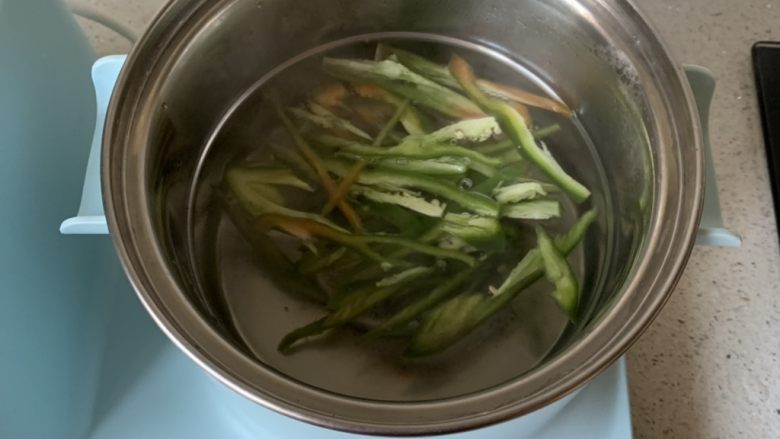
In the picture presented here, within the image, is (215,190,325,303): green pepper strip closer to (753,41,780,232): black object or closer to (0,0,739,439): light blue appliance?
(0,0,739,439): light blue appliance

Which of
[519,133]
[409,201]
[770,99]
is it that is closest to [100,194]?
[409,201]

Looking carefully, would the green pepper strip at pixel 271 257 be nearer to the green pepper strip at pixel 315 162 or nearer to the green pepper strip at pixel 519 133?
the green pepper strip at pixel 315 162

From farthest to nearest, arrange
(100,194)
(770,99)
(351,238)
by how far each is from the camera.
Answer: (770,99), (351,238), (100,194)

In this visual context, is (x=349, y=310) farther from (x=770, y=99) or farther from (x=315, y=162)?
(x=770, y=99)

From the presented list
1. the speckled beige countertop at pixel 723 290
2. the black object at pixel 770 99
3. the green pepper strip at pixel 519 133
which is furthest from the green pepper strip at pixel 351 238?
the black object at pixel 770 99

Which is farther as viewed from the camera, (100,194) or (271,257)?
(271,257)

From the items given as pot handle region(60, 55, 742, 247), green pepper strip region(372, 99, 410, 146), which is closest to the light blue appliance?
pot handle region(60, 55, 742, 247)

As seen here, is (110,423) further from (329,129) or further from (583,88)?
(583,88)
